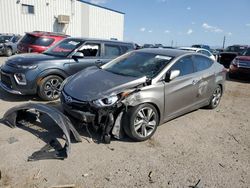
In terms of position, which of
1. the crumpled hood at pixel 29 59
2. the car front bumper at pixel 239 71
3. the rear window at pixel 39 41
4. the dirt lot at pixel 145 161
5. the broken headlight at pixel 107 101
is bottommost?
the dirt lot at pixel 145 161

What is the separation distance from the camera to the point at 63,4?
93.4 ft

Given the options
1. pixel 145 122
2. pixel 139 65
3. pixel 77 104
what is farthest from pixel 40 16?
pixel 145 122

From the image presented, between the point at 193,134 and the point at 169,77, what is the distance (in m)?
1.21

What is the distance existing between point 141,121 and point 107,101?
0.70 m

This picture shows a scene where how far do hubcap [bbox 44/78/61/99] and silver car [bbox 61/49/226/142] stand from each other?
1.46 meters

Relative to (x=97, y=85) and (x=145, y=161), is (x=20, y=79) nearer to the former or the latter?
(x=97, y=85)

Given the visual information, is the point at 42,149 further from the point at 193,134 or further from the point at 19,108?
the point at 193,134

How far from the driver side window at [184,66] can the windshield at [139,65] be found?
0.20m

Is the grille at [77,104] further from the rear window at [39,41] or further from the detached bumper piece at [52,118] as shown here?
the rear window at [39,41]

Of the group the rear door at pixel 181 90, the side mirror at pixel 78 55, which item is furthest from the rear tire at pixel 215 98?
the side mirror at pixel 78 55

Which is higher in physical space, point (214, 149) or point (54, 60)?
point (54, 60)

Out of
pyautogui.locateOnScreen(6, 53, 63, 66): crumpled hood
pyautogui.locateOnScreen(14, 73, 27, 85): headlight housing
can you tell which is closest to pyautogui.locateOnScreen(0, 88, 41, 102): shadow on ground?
pyautogui.locateOnScreen(14, 73, 27, 85): headlight housing

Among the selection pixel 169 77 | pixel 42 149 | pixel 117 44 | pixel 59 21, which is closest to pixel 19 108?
pixel 42 149

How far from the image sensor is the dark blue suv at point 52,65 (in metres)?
6.02
